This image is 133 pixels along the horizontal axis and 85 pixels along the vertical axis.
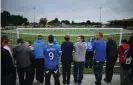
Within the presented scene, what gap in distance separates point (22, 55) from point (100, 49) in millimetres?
2304

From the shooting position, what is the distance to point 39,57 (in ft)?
28.2

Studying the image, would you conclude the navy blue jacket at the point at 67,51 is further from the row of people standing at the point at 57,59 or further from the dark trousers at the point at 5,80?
the dark trousers at the point at 5,80

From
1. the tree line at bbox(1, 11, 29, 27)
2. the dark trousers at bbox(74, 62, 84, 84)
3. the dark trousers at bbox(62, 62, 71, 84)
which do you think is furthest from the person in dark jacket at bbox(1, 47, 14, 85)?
the tree line at bbox(1, 11, 29, 27)

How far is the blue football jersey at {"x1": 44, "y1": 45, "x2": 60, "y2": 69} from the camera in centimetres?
766

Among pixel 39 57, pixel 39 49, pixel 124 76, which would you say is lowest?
pixel 124 76

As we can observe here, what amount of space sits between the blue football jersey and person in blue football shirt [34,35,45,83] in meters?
0.78

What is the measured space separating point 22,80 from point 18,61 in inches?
20.5

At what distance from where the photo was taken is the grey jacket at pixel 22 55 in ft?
25.0

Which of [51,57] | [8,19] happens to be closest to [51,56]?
[51,57]

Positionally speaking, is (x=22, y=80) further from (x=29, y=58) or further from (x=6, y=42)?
(x=6, y=42)

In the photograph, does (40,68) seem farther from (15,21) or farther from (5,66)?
(15,21)

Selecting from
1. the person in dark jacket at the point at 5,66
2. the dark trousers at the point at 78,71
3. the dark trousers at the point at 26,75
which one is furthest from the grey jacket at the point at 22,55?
the dark trousers at the point at 78,71

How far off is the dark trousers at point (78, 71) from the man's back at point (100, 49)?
50 centimetres

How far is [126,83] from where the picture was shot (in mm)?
8156
